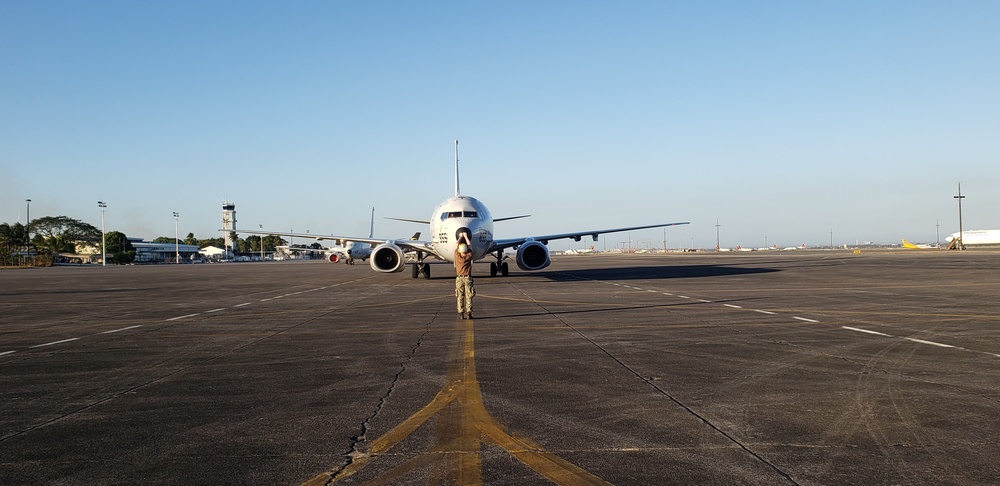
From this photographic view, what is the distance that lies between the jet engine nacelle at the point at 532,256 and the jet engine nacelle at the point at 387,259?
16.8 ft

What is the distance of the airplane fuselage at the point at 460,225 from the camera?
89.1ft

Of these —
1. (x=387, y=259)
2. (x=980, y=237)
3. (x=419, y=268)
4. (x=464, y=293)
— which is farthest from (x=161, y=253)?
(x=464, y=293)

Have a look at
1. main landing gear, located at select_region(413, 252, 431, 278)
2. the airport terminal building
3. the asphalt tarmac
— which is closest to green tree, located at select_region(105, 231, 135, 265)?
the airport terminal building

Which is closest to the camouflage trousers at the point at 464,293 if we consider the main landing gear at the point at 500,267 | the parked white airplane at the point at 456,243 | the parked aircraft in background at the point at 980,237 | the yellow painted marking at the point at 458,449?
the yellow painted marking at the point at 458,449

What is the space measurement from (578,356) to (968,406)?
4296mm

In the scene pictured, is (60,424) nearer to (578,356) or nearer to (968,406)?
(578,356)

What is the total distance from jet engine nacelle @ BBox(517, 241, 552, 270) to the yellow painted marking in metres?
23.0

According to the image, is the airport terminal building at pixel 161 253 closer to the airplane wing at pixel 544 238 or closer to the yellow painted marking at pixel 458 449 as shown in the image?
the airplane wing at pixel 544 238

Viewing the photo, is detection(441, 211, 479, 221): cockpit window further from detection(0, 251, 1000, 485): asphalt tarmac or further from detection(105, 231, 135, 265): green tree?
detection(105, 231, 135, 265): green tree

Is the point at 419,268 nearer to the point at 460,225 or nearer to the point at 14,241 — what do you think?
the point at 460,225

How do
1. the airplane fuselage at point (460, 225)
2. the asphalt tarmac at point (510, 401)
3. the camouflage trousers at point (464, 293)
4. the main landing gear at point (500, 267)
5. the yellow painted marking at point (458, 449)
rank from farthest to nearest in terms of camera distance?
1. the main landing gear at point (500, 267)
2. the airplane fuselage at point (460, 225)
3. the camouflage trousers at point (464, 293)
4. the asphalt tarmac at point (510, 401)
5. the yellow painted marking at point (458, 449)

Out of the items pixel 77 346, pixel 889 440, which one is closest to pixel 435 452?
pixel 889 440

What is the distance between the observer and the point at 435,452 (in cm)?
474

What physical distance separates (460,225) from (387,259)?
4854 millimetres
